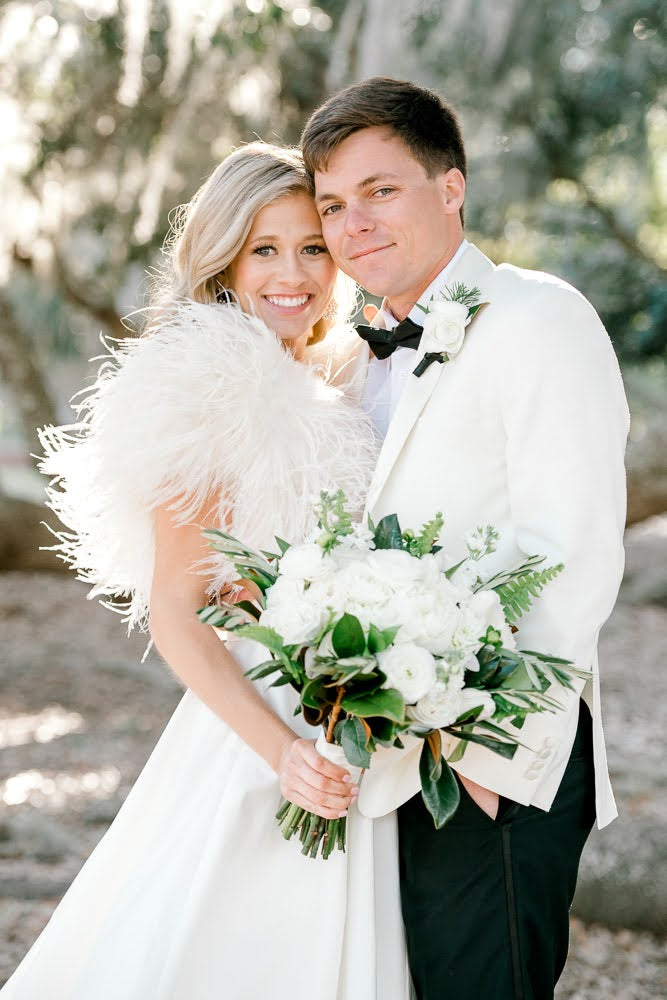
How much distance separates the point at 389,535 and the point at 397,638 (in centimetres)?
24

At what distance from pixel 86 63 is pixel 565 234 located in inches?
176

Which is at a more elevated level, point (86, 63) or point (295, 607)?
point (86, 63)

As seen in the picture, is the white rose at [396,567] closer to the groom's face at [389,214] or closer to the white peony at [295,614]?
the white peony at [295,614]

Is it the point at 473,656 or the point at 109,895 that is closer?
the point at 473,656

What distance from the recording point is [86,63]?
6977mm

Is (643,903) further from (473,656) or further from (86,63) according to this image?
(86,63)

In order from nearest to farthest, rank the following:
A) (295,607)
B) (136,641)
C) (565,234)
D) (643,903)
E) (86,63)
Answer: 1. (295,607)
2. (643,903)
3. (86,63)
4. (136,641)
5. (565,234)

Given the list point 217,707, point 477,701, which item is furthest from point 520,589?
point 217,707

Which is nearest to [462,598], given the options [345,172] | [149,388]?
[149,388]

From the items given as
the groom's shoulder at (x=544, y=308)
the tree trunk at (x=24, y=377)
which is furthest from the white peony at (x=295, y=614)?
the tree trunk at (x=24, y=377)

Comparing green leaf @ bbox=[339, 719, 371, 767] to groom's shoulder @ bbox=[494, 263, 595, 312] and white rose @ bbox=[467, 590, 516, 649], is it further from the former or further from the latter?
groom's shoulder @ bbox=[494, 263, 595, 312]

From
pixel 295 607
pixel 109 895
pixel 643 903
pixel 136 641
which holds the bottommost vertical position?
pixel 136 641

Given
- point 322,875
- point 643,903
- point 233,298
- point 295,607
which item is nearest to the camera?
point 295,607

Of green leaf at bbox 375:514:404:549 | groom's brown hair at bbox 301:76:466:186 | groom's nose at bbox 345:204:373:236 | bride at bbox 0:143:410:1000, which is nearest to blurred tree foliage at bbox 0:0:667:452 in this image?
groom's brown hair at bbox 301:76:466:186
